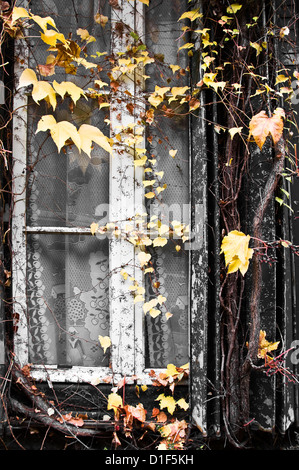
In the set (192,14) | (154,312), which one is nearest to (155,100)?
(192,14)

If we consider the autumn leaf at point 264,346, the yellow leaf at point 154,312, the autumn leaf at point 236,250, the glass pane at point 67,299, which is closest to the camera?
the autumn leaf at point 236,250

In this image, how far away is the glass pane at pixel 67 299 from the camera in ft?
6.32

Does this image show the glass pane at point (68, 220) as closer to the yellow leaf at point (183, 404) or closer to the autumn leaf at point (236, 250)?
the yellow leaf at point (183, 404)

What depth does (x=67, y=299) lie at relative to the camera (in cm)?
194

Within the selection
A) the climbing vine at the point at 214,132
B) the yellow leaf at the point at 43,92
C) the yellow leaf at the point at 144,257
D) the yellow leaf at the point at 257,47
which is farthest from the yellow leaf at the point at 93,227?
the yellow leaf at the point at 257,47

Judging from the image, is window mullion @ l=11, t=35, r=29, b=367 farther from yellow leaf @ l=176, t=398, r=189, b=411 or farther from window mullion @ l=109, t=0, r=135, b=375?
yellow leaf @ l=176, t=398, r=189, b=411

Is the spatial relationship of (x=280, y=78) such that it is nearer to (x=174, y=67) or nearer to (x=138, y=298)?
(x=174, y=67)

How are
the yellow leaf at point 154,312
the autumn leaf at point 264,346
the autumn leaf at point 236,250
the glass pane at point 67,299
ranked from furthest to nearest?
the glass pane at point 67,299 < the yellow leaf at point 154,312 < the autumn leaf at point 264,346 < the autumn leaf at point 236,250

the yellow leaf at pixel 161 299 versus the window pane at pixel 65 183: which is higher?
the window pane at pixel 65 183

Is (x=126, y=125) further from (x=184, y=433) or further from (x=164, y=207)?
(x=184, y=433)

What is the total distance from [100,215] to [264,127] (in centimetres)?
A: 94

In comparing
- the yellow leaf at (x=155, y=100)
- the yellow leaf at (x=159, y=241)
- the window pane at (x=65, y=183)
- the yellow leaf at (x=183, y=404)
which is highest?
the yellow leaf at (x=155, y=100)

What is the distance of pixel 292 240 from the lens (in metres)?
1.79

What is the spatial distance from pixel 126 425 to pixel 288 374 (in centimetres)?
84
